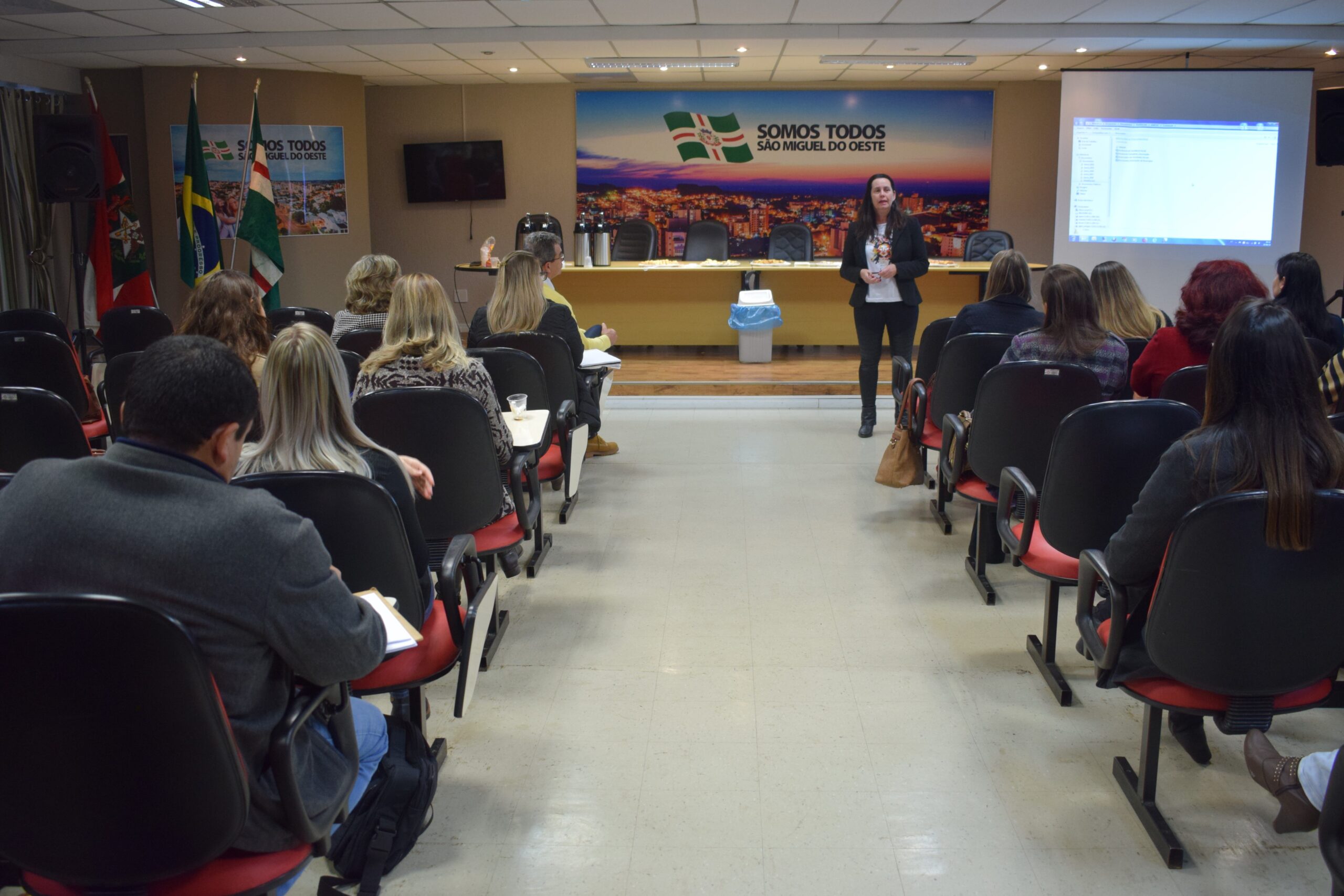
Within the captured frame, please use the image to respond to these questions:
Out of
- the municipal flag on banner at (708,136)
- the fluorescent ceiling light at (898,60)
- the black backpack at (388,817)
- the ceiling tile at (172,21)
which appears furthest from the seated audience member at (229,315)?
the municipal flag on banner at (708,136)

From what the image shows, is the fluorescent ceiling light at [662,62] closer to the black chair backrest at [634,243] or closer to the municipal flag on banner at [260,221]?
the black chair backrest at [634,243]

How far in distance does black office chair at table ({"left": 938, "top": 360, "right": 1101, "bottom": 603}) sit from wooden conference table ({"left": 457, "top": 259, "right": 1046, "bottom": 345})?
5193 millimetres

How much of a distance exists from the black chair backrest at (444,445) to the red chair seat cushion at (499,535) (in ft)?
0.30

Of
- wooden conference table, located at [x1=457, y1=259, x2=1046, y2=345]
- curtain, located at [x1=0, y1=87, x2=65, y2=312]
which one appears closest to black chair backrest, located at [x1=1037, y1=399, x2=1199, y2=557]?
wooden conference table, located at [x1=457, y1=259, x2=1046, y2=345]

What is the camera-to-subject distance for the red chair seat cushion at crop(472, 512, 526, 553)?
3.18m

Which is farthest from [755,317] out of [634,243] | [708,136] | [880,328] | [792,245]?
[708,136]

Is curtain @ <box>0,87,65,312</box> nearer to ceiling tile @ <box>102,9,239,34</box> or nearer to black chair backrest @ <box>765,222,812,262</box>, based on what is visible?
ceiling tile @ <box>102,9,239,34</box>

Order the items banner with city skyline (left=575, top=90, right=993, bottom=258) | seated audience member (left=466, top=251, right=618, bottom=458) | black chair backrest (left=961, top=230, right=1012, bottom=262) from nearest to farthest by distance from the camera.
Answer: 1. seated audience member (left=466, top=251, right=618, bottom=458)
2. black chair backrest (left=961, top=230, right=1012, bottom=262)
3. banner with city skyline (left=575, top=90, right=993, bottom=258)

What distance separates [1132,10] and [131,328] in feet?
21.9

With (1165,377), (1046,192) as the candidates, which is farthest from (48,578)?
(1046,192)

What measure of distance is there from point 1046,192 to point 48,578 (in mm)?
10900

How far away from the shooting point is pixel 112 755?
4.48ft

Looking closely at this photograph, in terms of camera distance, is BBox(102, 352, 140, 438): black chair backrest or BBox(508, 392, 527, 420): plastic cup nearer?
BBox(508, 392, 527, 420): plastic cup

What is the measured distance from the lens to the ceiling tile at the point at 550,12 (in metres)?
6.61
